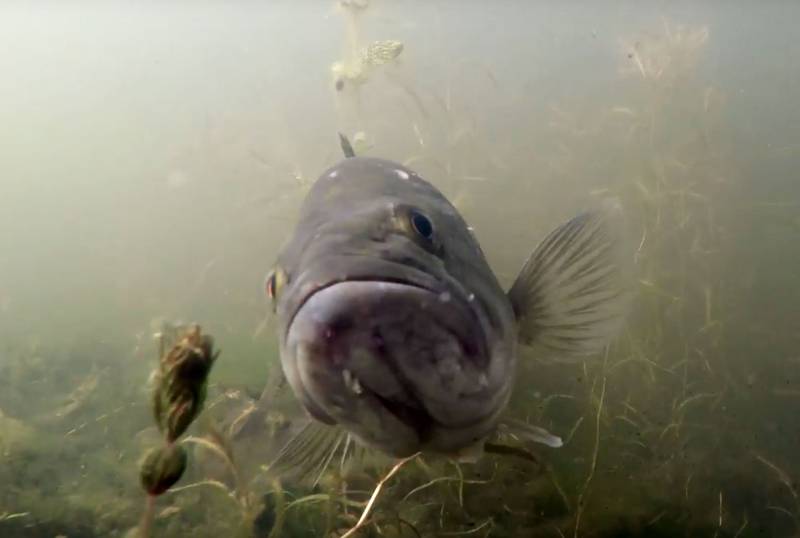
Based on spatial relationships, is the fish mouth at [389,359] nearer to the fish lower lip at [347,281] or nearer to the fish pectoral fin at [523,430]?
the fish lower lip at [347,281]

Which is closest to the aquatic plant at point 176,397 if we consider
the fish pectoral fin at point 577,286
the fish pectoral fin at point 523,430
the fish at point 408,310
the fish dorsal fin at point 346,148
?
the fish at point 408,310

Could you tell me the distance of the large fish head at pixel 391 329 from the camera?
76.1 inches

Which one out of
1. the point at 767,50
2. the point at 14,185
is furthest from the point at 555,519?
the point at 767,50

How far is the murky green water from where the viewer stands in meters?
4.84

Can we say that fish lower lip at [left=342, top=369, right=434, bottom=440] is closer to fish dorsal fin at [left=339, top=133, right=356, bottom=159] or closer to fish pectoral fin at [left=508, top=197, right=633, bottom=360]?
fish pectoral fin at [left=508, top=197, right=633, bottom=360]

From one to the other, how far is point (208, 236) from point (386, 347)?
16165 mm

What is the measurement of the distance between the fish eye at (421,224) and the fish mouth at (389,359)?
0.32m

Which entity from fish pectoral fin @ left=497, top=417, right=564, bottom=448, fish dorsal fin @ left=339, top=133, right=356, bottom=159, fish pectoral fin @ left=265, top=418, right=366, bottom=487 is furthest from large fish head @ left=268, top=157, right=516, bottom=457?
fish dorsal fin @ left=339, top=133, right=356, bottom=159

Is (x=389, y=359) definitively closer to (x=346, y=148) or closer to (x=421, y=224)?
(x=421, y=224)

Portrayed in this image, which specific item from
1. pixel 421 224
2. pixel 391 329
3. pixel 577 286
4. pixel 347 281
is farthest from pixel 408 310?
pixel 577 286

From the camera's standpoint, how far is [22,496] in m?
5.09

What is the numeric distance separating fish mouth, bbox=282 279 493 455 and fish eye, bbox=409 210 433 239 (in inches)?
12.5

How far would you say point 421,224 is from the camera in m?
2.40

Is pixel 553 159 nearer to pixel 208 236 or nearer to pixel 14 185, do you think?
pixel 208 236
